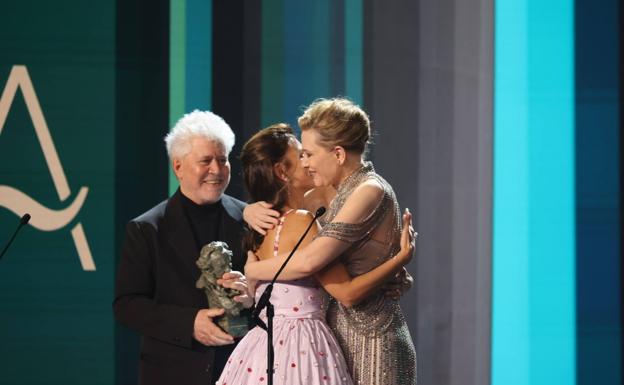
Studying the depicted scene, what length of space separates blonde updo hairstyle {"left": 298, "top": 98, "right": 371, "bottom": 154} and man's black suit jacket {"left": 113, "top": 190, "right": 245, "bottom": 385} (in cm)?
69

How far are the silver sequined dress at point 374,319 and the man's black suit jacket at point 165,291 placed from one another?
0.59m

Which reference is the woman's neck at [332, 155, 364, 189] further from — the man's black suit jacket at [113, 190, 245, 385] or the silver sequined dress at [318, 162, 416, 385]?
the man's black suit jacket at [113, 190, 245, 385]

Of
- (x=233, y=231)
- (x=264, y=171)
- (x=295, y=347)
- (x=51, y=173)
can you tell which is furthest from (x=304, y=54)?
(x=295, y=347)

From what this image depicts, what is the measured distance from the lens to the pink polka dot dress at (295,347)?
2510mm

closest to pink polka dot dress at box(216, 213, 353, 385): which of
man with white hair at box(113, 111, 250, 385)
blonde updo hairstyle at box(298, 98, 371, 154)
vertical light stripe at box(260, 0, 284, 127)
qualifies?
blonde updo hairstyle at box(298, 98, 371, 154)

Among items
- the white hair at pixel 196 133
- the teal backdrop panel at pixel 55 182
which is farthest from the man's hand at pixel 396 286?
the teal backdrop panel at pixel 55 182

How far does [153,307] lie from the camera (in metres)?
3.07

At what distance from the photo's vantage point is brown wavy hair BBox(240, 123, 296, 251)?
2744 mm

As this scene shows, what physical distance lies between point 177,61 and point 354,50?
2.59 feet

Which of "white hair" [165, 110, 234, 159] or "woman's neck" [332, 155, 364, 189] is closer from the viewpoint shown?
"woman's neck" [332, 155, 364, 189]

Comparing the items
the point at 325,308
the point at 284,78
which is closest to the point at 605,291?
the point at 284,78

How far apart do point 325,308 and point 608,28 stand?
243 cm

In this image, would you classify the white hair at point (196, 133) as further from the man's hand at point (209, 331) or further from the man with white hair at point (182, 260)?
the man's hand at point (209, 331)

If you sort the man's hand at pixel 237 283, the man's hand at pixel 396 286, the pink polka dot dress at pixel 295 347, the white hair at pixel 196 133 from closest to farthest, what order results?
1. the pink polka dot dress at pixel 295 347
2. the man's hand at pixel 396 286
3. the man's hand at pixel 237 283
4. the white hair at pixel 196 133
